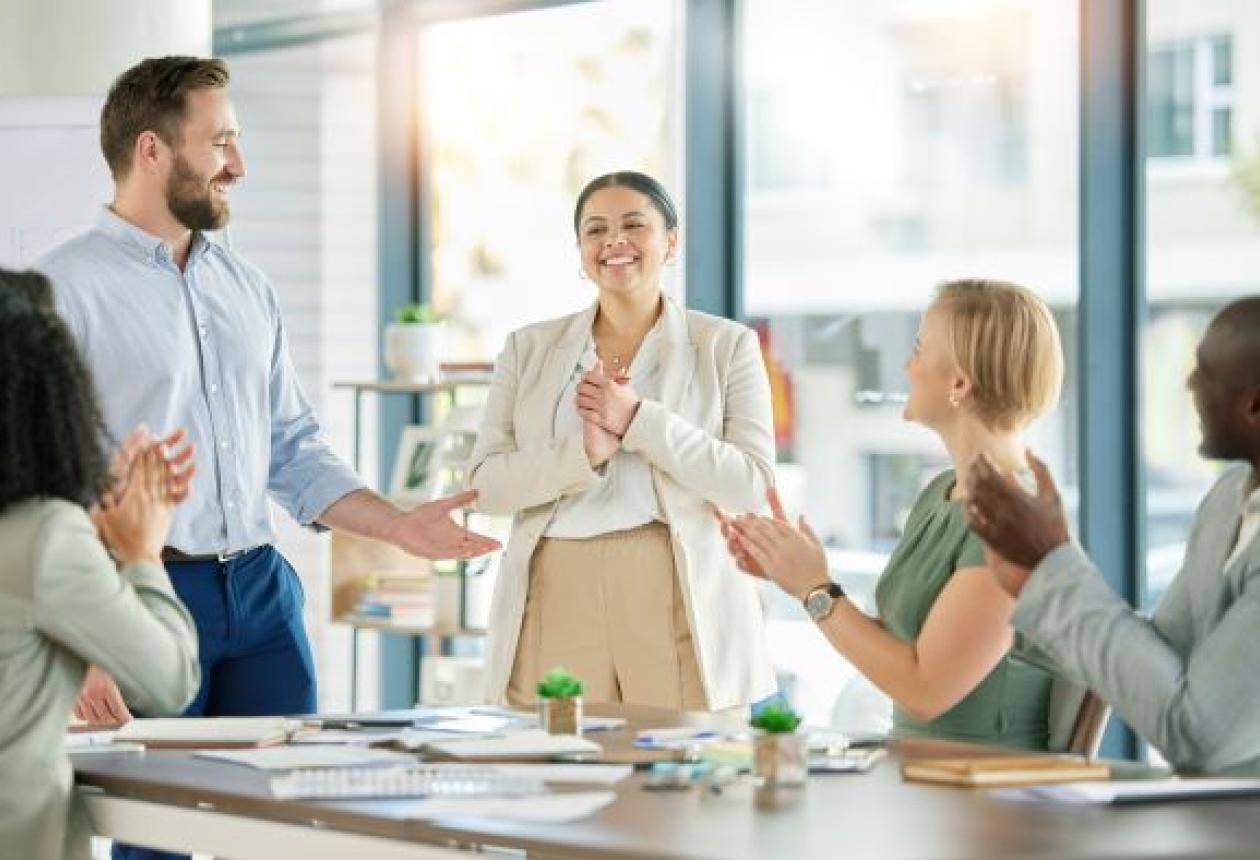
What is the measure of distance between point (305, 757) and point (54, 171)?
10.3 ft

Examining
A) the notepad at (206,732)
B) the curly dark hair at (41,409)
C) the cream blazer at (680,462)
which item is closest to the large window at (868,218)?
the cream blazer at (680,462)

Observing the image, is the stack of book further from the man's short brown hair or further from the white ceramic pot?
the man's short brown hair

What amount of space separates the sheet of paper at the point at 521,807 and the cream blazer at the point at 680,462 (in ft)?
5.95

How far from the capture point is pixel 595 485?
453 centimetres

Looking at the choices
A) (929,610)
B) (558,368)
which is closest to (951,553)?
(929,610)

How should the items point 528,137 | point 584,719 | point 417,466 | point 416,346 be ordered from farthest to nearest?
1. point 528,137
2. point 417,466
3. point 416,346
4. point 584,719

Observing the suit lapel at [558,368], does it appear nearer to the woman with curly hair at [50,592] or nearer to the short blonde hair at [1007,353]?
the short blonde hair at [1007,353]

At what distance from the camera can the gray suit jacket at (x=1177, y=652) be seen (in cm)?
267

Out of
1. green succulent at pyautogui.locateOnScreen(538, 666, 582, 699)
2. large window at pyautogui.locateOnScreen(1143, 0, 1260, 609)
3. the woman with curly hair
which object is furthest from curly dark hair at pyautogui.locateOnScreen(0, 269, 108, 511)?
large window at pyautogui.locateOnScreen(1143, 0, 1260, 609)

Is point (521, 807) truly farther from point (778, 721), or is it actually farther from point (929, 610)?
point (929, 610)

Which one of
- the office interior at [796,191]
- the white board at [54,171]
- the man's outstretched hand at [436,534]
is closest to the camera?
the man's outstretched hand at [436,534]

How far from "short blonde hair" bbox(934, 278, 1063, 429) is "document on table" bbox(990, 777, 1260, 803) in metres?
0.85

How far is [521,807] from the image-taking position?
2559 millimetres

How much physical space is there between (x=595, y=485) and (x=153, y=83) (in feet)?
3.83
